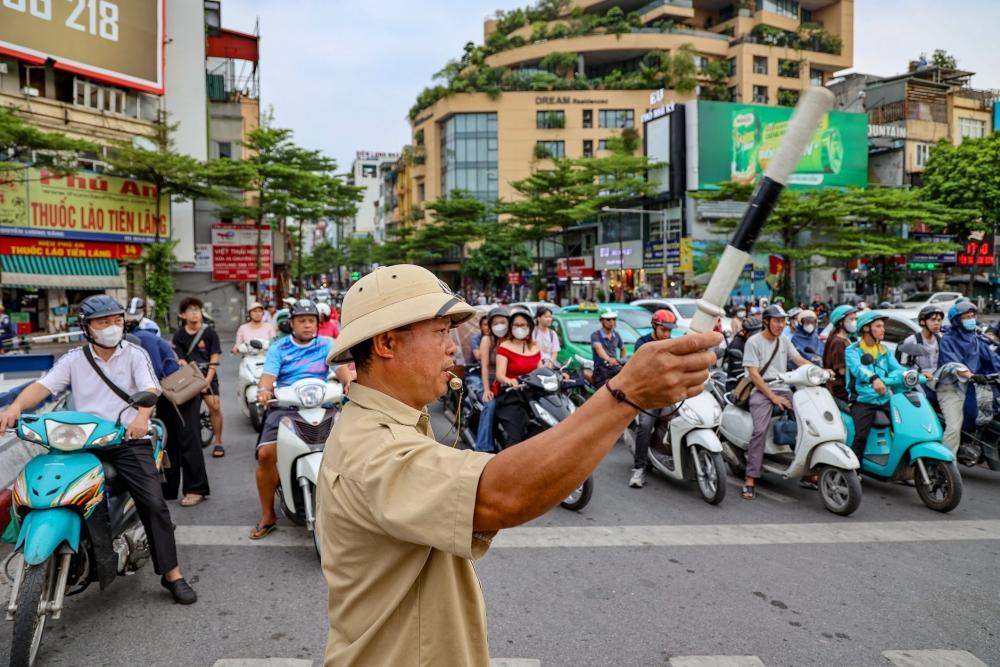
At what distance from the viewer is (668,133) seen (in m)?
43.1

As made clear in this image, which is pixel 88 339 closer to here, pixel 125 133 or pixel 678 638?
pixel 678 638

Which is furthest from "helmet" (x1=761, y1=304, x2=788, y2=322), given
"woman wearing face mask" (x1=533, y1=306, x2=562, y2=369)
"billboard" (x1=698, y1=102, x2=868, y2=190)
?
"billboard" (x1=698, y1=102, x2=868, y2=190)

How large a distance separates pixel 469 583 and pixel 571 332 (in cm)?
1078

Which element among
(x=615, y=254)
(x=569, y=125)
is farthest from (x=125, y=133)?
(x=569, y=125)

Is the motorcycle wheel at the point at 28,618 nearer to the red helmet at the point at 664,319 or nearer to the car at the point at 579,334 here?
the red helmet at the point at 664,319

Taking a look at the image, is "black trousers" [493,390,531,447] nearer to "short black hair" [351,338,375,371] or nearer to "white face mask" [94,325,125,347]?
"white face mask" [94,325,125,347]

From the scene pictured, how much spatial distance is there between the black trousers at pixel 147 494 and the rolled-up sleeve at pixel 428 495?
3298mm

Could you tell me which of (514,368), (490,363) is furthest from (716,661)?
(490,363)

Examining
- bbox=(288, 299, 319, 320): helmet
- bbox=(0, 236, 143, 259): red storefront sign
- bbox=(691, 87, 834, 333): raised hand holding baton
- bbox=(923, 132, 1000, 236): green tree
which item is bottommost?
bbox=(288, 299, 319, 320): helmet

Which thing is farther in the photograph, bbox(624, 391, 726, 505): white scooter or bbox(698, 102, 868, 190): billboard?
bbox(698, 102, 868, 190): billboard

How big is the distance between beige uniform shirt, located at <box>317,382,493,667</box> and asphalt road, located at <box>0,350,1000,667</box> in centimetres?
223

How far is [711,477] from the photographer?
646 cm

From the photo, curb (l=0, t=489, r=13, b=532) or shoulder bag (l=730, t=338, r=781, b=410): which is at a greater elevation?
shoulder bag (l=730, t=338, r=781, b=410)

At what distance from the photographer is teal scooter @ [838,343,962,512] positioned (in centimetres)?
606
